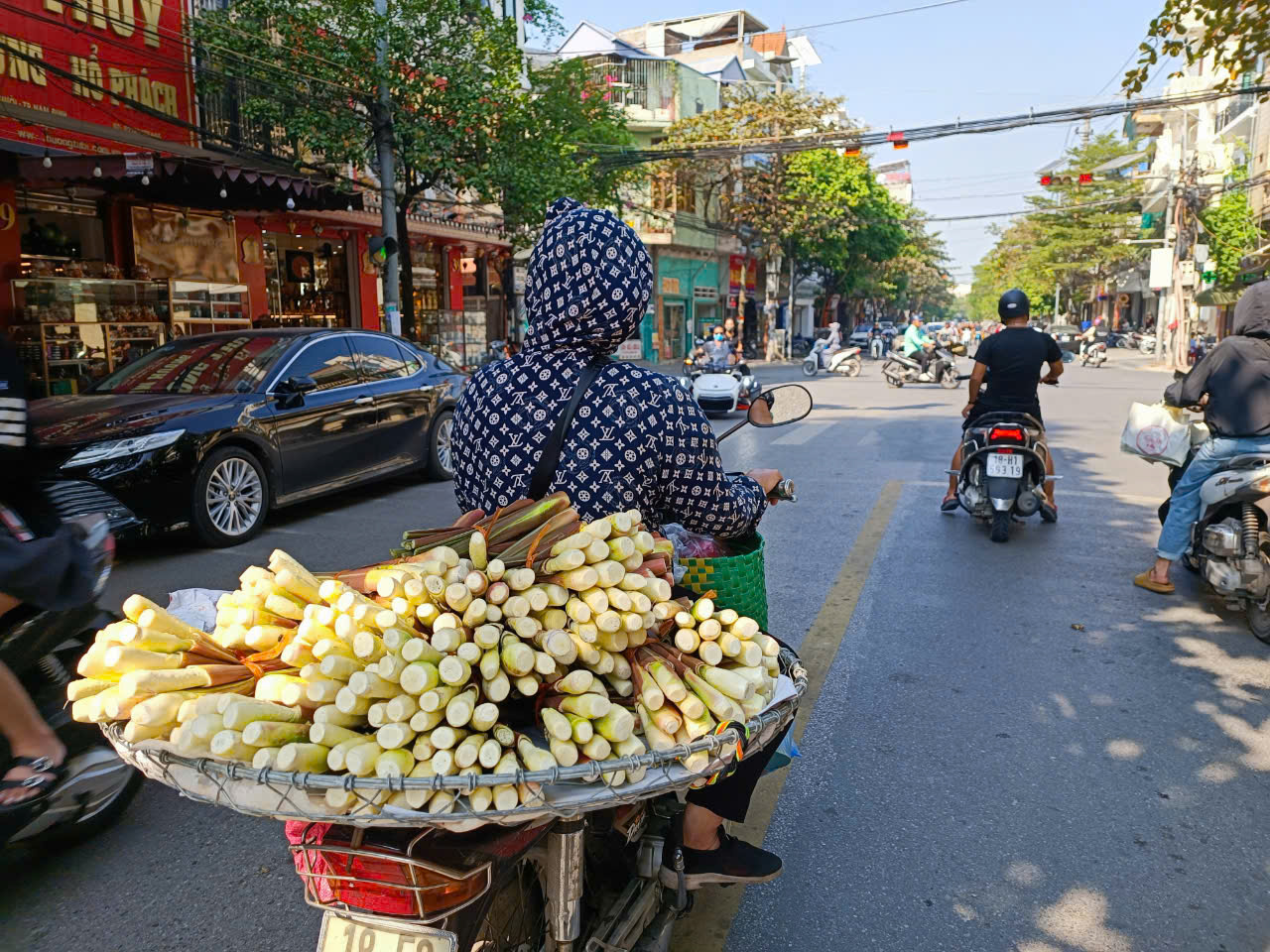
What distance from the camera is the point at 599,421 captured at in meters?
2.03

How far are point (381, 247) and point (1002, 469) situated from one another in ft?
33.9

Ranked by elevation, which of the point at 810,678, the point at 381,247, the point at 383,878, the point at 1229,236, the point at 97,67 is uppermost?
the point at 97,67

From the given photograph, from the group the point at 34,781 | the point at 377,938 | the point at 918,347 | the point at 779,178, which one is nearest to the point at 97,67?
the point at 34,781

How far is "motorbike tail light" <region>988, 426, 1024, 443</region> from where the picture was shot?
258 inches

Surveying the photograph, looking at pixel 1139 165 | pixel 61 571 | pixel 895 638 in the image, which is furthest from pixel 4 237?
pixel 1139 165

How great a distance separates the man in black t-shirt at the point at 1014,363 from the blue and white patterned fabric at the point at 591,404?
5.05 m

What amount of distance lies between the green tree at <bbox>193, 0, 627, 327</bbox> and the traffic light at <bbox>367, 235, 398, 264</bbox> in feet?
4.10

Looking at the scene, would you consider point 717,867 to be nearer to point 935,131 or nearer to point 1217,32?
point 1217,32

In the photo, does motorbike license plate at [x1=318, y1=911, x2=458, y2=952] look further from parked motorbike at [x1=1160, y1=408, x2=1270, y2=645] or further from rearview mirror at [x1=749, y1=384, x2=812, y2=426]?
parked motorbike at [x1=1160, y1=408, x2=1270, y2=645]

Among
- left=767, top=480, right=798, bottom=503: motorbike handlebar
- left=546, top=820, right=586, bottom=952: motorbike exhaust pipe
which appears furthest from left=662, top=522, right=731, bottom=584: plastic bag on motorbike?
left=546, top=820, right=586, bottom=952: motorbike exhaust pipe

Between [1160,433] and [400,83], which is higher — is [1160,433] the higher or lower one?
the lower one

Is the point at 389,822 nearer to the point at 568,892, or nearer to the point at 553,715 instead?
the point at 553,715

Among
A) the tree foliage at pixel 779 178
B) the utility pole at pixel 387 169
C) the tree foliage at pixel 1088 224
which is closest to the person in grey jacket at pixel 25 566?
the utility pole at pixel 387 169

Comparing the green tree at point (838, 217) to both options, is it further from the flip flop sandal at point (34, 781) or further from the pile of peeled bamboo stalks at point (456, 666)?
the pile of peeled bamboo stalks at point (456, 666)
